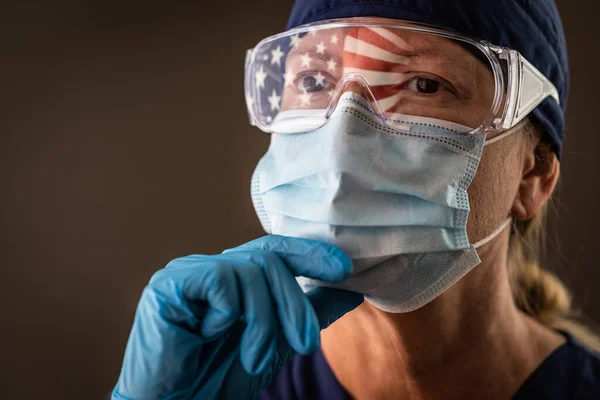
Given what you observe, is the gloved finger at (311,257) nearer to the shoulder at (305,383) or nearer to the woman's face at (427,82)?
the woman's face at (427,82)

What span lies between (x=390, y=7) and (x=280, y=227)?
21.7 inches

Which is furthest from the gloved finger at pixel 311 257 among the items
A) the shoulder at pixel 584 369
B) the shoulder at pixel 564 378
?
the shoulder at pixel 584 369

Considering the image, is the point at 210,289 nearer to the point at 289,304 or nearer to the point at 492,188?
the point at 289,304

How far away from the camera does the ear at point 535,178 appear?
1.66m

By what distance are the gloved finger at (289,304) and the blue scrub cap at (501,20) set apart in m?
0.63

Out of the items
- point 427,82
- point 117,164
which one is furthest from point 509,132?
point 117,164

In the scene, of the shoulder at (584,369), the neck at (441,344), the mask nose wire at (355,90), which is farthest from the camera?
the shoulder at (584,369)

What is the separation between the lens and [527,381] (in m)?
1.75

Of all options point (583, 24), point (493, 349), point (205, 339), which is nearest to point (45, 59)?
point (205, 339)

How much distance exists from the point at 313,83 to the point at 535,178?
631 mm

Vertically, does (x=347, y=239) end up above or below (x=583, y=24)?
below

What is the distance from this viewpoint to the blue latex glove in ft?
3.84

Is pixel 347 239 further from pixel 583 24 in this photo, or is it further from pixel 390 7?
pixel 583 24

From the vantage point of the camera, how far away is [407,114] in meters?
1.43
